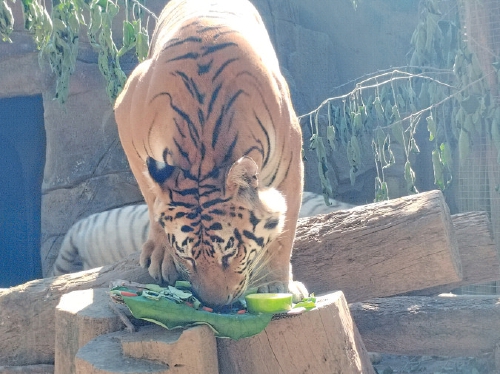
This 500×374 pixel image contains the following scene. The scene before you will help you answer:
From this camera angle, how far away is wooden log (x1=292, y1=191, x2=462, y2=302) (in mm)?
3293

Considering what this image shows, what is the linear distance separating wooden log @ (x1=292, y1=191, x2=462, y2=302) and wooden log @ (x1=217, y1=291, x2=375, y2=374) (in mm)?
771

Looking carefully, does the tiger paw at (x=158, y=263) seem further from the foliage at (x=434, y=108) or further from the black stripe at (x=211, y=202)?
the foliage at (x=434, y=108)

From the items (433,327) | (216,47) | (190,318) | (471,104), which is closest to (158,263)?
(190,318)

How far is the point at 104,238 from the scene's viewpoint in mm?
7105

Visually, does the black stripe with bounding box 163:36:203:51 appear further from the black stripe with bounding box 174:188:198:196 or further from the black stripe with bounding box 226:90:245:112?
the black stripe with bounding box 174:188:198:196

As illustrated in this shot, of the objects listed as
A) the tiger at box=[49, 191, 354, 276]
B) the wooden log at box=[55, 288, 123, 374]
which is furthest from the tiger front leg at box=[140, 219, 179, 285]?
the tiger at box=[49, 191, 354, 276]

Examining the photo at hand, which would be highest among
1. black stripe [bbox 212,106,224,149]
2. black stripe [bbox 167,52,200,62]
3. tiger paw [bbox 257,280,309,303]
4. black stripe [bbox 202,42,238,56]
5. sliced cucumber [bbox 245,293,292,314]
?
black stripe [bbox 202,42,238,56]

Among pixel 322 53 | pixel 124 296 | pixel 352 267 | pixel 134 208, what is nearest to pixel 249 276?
pixel 124 296

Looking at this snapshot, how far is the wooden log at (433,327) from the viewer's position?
12.4 feet

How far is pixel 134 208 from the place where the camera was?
7180 mm

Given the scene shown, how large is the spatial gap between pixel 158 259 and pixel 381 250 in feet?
3.61

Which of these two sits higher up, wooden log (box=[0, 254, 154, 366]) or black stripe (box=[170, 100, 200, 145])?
black stripe (box=[170, 100, 200, 145])

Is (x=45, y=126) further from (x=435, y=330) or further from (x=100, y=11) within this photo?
(x=435, y=330)

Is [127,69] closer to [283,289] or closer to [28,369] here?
[28,369]
